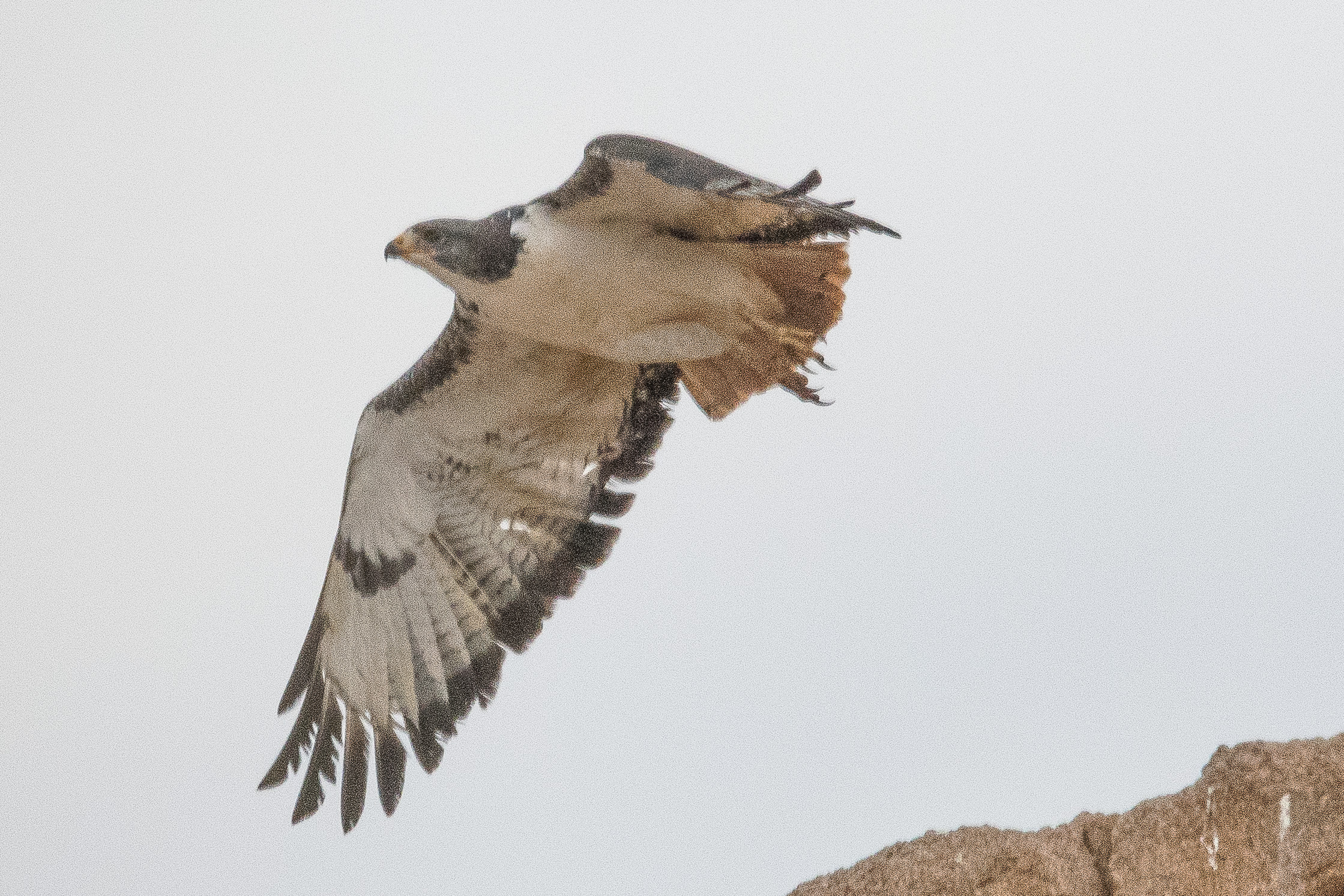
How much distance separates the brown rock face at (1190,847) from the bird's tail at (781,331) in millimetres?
1806

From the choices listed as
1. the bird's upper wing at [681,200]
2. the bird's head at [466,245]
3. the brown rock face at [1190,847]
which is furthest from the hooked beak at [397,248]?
the brown rock face at [1190,847]

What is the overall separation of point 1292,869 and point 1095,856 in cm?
48

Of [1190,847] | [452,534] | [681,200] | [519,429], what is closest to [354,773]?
[452,534]

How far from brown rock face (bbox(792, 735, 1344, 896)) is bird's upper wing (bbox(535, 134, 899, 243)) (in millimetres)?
1671

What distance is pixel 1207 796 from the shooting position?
380 centimetres

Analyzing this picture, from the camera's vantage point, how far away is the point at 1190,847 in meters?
3.78

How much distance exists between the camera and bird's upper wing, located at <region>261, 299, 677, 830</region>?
17.8 feet

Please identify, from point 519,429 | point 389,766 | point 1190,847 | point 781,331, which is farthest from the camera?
point 519,429

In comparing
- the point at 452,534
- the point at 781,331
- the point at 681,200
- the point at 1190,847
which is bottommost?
the point at 1190,847

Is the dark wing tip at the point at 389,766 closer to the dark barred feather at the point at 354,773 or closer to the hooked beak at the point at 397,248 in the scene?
the dark barred feather at the point at 354,773

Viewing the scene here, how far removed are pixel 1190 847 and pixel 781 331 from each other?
7.15ft

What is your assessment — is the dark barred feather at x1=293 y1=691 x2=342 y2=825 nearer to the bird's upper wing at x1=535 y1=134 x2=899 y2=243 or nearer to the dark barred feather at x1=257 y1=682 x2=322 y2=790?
the dark barred feather at x1=257 y1=682 x2=322 y2=790

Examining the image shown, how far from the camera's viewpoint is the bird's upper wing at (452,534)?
5434 mm

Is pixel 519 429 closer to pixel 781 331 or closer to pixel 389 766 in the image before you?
pixel 781 331
